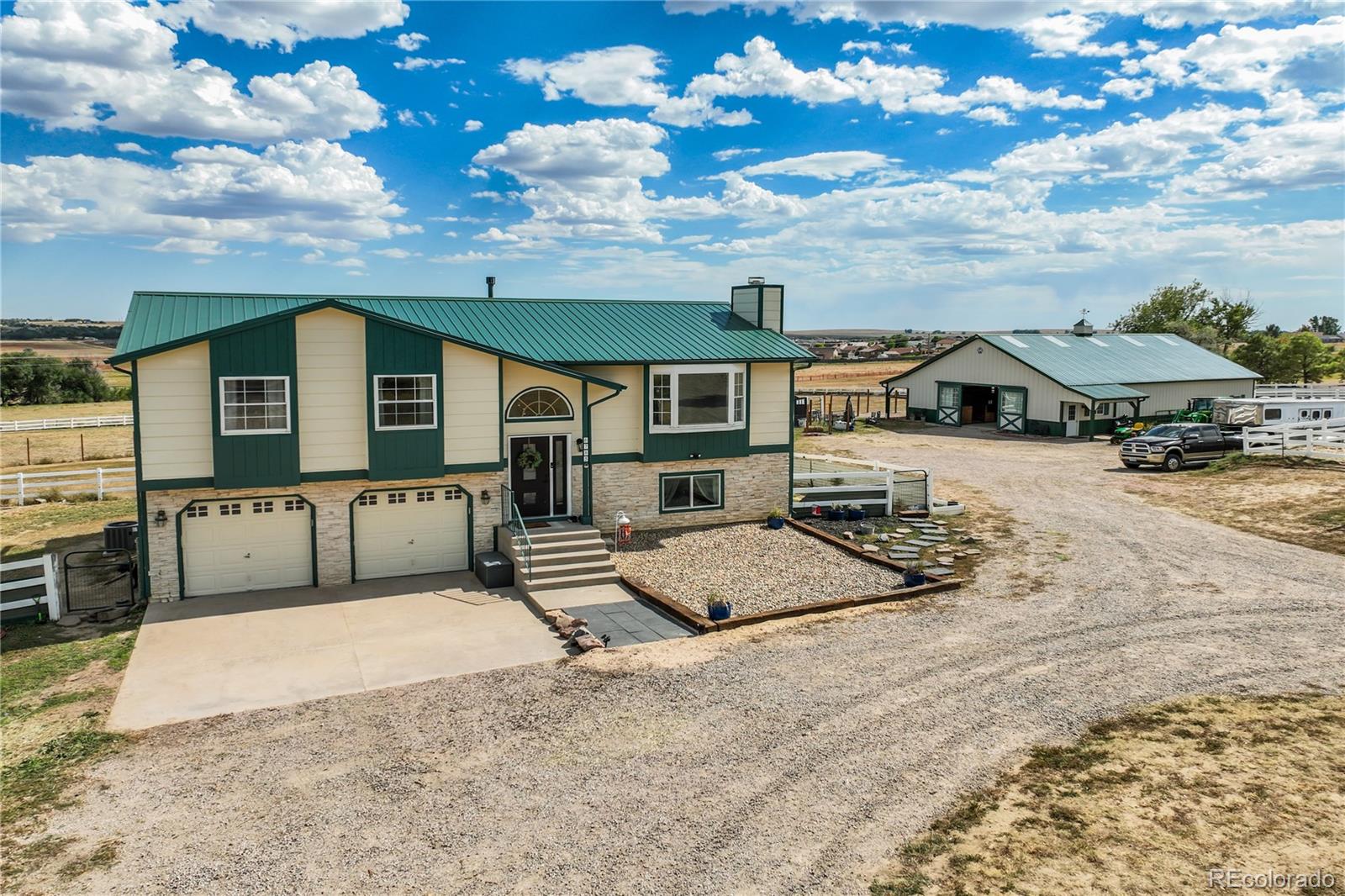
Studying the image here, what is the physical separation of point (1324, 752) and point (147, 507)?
18.3 metres

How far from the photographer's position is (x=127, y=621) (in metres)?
15.3

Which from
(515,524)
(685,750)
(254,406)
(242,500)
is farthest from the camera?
(515,524)

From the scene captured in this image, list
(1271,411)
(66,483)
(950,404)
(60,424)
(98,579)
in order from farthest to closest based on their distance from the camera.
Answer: (950,404), (60,424), (1271,411), (66,483), (98,579)

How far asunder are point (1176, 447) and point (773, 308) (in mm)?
18142

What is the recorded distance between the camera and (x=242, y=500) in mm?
16703

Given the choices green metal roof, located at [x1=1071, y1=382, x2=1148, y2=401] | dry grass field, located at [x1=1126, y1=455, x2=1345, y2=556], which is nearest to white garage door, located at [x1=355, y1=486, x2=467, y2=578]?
dry grass field, located at [x1=1126, y1=455, x2=1345, y2=556]

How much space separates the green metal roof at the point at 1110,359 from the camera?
44000mm

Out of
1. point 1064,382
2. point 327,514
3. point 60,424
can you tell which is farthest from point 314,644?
point 60,424

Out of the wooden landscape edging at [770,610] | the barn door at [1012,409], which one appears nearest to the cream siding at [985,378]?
the barn door at [1012,409]

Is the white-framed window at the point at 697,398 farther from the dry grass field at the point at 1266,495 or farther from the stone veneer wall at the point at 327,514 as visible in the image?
the dry grass field at the point at 1266,495

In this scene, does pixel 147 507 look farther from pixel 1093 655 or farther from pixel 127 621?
pixel 1093 655

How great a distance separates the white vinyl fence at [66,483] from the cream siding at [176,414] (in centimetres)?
1134

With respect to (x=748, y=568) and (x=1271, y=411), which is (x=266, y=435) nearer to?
(x=748, y=568)

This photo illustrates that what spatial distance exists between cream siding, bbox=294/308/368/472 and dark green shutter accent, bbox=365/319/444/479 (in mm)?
180
